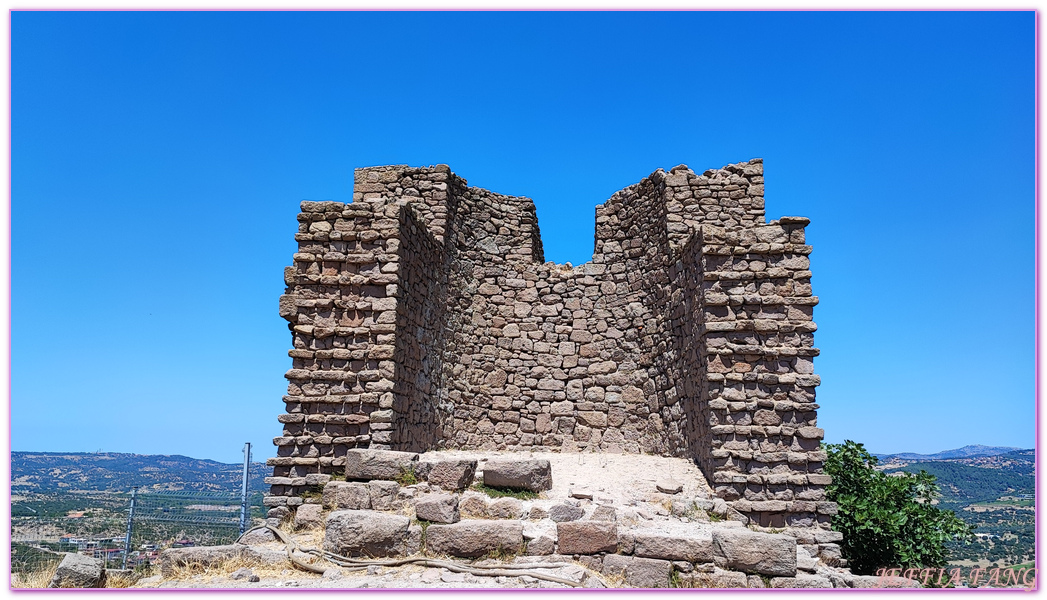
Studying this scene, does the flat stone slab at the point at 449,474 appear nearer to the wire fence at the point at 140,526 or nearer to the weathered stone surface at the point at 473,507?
the weathered stone surface at the point at 473,507

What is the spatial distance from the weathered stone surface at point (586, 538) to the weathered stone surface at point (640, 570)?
0.16m

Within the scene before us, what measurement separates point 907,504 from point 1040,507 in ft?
8.61

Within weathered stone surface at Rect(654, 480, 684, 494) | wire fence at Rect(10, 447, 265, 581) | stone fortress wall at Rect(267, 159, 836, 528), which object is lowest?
wire fence at Rect(10, 447, 265, 581)

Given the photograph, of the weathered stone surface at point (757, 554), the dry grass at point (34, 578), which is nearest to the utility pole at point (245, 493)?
the dry grass at point (34, 578)

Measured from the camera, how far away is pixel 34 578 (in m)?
6.27

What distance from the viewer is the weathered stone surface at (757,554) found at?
21.3 feet

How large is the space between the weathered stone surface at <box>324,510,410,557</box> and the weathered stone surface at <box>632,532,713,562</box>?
7.36 ft

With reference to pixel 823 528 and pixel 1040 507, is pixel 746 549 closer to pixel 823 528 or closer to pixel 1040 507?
pixel 823 528

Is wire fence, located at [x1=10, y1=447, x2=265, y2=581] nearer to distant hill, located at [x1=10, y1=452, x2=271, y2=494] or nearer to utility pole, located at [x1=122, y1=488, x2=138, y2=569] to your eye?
utility pole, located at [x1=122, y1=488, x2=138, y2=569]

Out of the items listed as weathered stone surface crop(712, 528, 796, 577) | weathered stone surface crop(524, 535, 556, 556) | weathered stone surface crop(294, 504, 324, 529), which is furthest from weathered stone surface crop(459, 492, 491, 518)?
weathered stone surface crop(712, 528, 796, 577)

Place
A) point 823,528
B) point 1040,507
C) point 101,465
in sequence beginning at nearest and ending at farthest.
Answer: point 1040,507, point 823,528, point 101,465

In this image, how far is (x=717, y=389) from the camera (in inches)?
357

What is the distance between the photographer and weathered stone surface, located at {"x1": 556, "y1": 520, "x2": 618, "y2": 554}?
21.7ft

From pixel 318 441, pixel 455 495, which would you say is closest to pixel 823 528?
pixel 455 495
